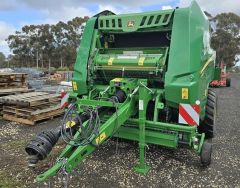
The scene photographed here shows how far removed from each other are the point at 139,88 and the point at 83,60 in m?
1.54

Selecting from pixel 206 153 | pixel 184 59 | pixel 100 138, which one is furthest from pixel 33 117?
pixel 206 153

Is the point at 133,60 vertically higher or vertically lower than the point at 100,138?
higher

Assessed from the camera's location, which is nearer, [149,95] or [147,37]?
[149,95]

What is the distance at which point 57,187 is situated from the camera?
3836mm

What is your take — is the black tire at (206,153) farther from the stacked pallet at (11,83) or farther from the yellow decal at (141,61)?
the stacked pallet at (11,83)

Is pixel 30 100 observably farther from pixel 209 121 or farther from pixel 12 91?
pixel 209 121

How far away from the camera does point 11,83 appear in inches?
365

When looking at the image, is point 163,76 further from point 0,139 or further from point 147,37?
point 0,139

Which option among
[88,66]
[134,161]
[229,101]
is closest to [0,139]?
[88,66]

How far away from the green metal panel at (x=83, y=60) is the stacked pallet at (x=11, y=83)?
160 inches

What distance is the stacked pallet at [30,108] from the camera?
724cm

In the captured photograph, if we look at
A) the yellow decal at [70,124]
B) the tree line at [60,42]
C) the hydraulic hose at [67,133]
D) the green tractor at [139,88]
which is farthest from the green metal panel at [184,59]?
the tree line at [60,42]

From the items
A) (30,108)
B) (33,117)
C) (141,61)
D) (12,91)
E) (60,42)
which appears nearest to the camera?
(141,61)

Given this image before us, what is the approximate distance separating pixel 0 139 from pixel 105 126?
3175mm
